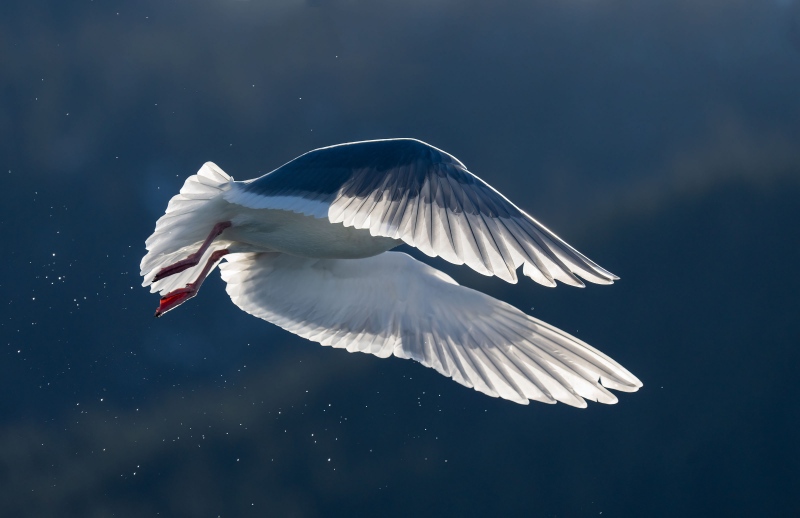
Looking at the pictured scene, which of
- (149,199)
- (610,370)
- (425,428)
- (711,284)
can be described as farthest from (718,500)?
(149,199)

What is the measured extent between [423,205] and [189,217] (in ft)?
2.09

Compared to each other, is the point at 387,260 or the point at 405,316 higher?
the point at 387,260

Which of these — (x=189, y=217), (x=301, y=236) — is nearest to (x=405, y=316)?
(x=301, y=236)

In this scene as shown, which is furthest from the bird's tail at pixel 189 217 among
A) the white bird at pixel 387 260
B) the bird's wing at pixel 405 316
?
the bird's wing at pixel 405 316

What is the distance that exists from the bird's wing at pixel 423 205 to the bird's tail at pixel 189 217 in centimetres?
10

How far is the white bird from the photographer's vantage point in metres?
1.76

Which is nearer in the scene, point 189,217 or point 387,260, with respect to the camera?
point 189,217

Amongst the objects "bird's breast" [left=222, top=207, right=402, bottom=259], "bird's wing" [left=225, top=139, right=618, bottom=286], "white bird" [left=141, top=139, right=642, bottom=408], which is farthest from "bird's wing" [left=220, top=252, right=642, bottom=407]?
"bird's wing" [left=225, top=139, right=618, bottom=286]

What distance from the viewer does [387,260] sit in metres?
2.44

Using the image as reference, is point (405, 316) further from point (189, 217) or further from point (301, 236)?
point (189, 217)

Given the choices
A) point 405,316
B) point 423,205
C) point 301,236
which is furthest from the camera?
point 405,316

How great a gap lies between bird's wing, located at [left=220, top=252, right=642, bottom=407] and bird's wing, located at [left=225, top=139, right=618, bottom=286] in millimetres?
415

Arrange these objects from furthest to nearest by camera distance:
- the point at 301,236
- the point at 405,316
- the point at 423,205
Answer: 1. the point at 405,316
2. the point at 301,236
3. the point at 423,205

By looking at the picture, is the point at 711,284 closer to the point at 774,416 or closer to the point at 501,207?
the point at 774,416
